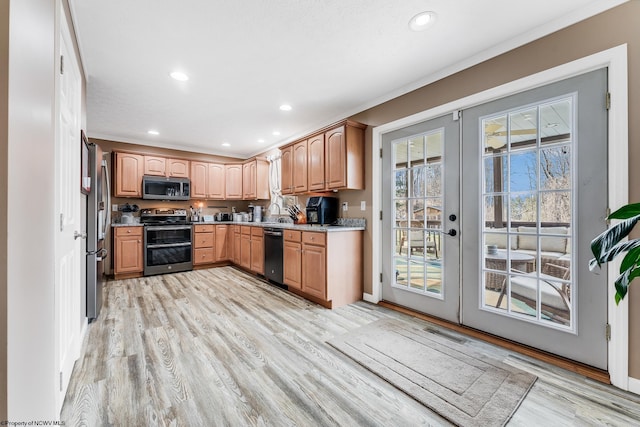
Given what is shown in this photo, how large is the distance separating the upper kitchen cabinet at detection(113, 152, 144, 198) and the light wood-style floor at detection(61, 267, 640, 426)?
2.62 meters

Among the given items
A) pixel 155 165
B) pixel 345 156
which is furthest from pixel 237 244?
pixel 345 156

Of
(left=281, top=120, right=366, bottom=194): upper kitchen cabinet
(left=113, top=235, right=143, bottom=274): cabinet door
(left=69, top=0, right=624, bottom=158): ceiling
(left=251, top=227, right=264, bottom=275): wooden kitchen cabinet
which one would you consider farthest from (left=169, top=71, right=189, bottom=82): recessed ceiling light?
(left=113, top=235, right=143, bottom=274): cabinet door

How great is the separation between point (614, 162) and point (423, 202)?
142 centimetres

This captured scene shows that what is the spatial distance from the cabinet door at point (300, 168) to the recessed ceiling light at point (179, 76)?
169 centimetres

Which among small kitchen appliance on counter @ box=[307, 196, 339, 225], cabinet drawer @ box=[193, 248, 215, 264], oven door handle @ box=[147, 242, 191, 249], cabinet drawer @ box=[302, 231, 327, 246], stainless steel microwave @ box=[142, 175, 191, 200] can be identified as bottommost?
cabinet drawer @ box=[193, 248, 215, 264]

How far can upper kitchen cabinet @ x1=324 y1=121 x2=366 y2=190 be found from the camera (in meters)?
3.36

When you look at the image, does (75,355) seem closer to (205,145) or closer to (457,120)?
(457,120)

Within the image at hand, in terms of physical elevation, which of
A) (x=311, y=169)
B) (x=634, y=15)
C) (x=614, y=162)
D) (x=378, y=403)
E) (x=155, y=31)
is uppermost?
(x=155, y=31)

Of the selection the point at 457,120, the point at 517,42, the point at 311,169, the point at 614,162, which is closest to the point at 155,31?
the point at 311,169

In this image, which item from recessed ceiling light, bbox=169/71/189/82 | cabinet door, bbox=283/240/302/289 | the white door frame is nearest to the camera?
the white door frame

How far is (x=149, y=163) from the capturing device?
5.08 m

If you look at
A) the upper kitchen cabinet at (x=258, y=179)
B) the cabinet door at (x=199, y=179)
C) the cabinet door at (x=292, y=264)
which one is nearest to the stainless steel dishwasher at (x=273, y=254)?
the cabinet door at (x=292, y=264)

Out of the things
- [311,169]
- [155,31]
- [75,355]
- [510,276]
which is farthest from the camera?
[311,169]

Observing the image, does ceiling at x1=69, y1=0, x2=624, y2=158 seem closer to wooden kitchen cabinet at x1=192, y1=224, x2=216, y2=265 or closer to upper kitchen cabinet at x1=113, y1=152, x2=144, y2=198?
upper kitchen cabinet at x1=113, y1=152, x2=144, y2=198
